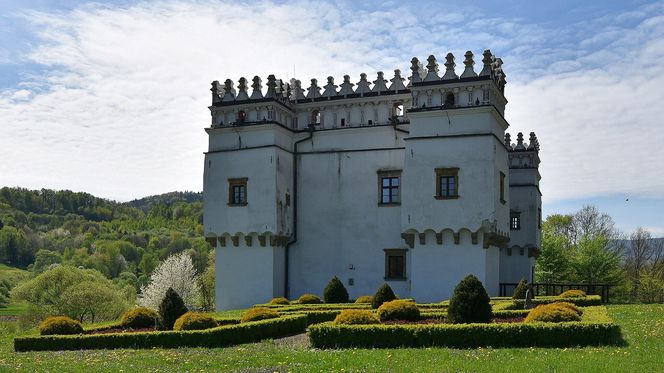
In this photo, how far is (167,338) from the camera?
18266 mm

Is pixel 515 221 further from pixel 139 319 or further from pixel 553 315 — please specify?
pixel 139 319

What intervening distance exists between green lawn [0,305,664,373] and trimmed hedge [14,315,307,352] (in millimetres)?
645

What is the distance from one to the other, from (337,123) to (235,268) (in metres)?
8.99

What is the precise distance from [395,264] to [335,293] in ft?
13.0

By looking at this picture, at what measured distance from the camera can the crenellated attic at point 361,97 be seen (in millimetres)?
Answer: 30875

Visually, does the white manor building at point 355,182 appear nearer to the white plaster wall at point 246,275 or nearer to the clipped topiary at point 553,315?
the white plaster wall at point 246,275

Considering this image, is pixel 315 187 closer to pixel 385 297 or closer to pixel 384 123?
pixel 384 123

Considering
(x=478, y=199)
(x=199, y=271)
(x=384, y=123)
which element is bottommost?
(x=199, y=271)

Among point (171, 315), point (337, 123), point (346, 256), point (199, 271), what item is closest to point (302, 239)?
point (346, 256)

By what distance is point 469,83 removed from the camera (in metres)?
30.7

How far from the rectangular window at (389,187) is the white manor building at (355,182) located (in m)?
0.05

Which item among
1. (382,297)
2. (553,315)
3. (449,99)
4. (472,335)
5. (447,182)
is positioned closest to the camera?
(472,335)

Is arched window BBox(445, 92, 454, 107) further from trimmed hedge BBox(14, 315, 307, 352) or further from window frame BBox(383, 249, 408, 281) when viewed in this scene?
trimmed hedge BBox(14, 315, 307, 352)

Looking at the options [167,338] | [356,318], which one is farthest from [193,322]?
[356,318]
